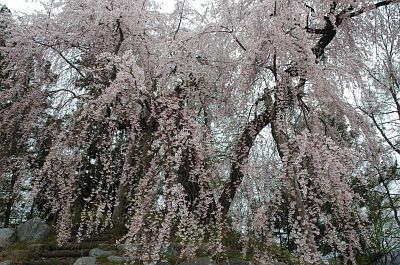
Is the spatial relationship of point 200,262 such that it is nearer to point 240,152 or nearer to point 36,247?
point 240,152

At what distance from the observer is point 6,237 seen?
589 centimetres

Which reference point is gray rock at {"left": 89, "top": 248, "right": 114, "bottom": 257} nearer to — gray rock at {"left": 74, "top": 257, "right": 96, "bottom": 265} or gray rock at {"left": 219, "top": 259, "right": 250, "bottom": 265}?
gray rock at {"left": 74, "top": 257, "right": 96, "bottom": 265}

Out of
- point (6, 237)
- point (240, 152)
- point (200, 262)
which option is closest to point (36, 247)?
point (6, 237)

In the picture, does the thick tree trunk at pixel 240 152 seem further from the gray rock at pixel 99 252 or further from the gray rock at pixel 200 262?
the gray rock at pixel 99 252

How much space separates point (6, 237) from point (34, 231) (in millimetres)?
394

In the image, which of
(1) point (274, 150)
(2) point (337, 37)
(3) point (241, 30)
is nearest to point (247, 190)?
(1) point (274, 150)

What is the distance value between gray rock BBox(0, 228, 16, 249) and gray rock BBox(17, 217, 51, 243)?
94 mm

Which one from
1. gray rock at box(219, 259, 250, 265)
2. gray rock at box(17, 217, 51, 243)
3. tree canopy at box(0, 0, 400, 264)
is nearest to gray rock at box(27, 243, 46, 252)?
gray rock at box(17, 217, 51, 243)

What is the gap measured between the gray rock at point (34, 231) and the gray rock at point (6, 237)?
9 centimetres

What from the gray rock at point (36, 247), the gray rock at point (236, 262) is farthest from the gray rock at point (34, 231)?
the gray rock at point (236, 262)

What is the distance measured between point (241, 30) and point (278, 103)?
1.00 meters

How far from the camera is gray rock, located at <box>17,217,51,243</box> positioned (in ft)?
19.2

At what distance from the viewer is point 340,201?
3.66 meters

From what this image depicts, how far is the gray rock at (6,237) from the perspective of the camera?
5745mm
